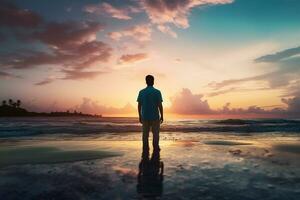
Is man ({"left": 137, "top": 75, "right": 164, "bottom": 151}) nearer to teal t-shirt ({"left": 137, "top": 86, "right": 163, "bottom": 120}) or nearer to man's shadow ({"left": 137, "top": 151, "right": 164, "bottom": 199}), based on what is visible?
teal t-shirt ({"left": 137, "top": 86, "right": 163, "bottom": 120})

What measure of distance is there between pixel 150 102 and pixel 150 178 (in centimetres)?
479

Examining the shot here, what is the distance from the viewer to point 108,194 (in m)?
4.39

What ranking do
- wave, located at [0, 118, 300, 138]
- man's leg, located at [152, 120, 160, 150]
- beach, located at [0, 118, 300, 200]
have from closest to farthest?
beach, located at [0, 118, 300, 200], man's leg, located at [152, 120, 160, 150], wave, located at [0, 118, 300, 138]

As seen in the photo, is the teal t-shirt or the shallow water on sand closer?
the shallow water on sand

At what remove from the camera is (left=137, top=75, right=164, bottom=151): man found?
10055mm

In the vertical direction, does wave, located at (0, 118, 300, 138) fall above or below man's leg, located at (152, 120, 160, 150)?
below

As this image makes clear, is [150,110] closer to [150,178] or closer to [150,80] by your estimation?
[150,80]

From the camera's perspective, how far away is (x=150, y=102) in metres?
10.1

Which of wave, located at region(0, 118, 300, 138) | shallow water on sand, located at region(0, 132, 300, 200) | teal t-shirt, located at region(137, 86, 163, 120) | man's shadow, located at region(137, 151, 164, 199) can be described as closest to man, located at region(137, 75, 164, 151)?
teal t-shirt, located at region(137, 86, 163, 120)

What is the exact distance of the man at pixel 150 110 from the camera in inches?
396

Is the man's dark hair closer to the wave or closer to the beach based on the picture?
the beach

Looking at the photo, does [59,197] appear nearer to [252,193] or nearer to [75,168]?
[75,168]

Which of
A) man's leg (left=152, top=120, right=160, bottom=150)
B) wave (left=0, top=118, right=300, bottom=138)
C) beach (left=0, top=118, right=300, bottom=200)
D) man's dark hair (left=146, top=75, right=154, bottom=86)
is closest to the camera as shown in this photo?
beach (left=0, top=118, right=300, bottom=200)

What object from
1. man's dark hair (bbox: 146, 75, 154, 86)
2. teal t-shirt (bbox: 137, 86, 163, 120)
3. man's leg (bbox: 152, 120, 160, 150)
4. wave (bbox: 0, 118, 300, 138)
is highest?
man's dark hair (bbox: 146, 75, 154, 86)
